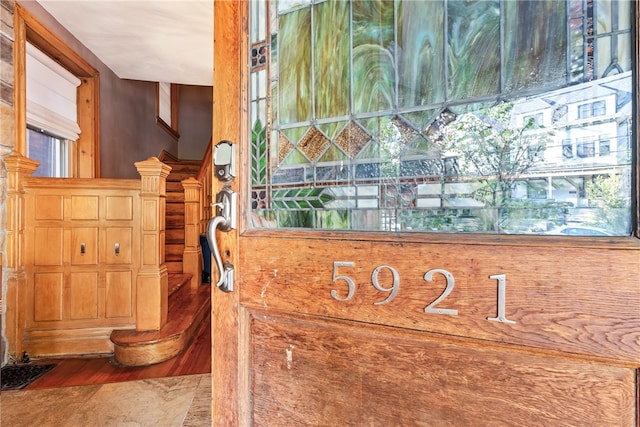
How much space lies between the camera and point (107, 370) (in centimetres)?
212

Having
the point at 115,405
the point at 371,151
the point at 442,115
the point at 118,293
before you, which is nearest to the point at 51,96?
the point at 118,293

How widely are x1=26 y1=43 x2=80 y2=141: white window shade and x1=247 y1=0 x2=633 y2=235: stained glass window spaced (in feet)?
8.80

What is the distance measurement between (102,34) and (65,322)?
234 cm

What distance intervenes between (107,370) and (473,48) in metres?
2.62

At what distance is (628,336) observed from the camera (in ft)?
1.57

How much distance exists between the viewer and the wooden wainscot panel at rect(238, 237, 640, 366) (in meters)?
0.49

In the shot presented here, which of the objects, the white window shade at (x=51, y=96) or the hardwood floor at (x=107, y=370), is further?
the white window shade at (x=51, y=96)

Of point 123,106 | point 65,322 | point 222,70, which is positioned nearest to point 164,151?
point 123,106

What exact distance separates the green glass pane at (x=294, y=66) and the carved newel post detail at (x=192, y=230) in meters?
2.95

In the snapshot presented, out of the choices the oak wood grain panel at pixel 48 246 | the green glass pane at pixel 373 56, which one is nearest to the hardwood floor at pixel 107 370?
the oak wood grain panel at pixel 48 246

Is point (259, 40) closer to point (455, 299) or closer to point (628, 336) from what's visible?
point (455, 299)

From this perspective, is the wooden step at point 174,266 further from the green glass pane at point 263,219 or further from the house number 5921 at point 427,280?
the house number 5921 at point 427,280

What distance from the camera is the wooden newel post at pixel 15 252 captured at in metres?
2.14

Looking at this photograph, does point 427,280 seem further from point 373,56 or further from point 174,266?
point 174,266
